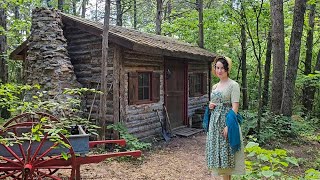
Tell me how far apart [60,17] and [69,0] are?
1265cm

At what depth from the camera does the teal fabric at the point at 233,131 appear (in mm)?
3492

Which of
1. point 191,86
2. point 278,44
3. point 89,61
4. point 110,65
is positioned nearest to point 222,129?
point 110,65

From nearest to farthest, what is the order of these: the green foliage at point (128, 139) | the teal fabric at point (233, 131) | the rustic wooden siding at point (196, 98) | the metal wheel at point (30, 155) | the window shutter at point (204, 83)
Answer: the teal fabric at point (233, 131)
the metal wheel at point (30, 155)
the green foliage at point (128, 139)
the rustic wooden siding at point (196, 98)
the window shutter at point (204, 83)

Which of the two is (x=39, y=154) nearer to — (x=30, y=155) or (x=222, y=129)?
(x=30, y=155)

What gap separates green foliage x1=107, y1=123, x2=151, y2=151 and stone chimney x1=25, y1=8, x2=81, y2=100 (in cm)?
185

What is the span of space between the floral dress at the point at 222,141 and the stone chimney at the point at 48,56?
534 cm

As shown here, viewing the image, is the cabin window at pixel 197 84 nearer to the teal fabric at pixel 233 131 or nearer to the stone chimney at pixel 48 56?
the stone chimney at pixel 48 56

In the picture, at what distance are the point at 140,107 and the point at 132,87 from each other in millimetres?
731

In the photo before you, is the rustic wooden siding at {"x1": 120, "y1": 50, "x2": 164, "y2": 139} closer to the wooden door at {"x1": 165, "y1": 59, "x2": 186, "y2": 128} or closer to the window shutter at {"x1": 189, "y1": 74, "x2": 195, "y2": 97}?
the wooden door at {"x1": 165, "y1": 59, "x2": 186, "y2": 128}

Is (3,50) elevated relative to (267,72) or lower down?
elevated

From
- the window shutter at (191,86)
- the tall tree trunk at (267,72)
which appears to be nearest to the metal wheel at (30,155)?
the window shutter at (191,86)

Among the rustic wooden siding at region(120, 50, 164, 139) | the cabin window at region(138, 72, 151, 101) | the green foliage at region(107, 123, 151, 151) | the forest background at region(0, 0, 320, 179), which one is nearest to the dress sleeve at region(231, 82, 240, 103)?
the forest background at region(0, 0, 320, 179)

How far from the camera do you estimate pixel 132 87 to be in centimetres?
821

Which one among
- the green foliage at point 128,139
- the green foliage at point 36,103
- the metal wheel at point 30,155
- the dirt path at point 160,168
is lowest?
the dirt path at point 160,168
